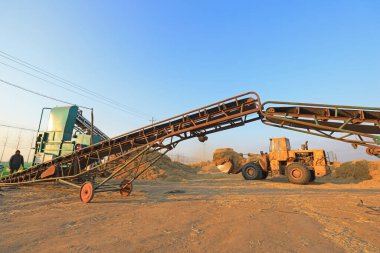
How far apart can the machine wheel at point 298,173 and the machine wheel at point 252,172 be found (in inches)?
108

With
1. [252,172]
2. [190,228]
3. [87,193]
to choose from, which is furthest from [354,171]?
[87,193]

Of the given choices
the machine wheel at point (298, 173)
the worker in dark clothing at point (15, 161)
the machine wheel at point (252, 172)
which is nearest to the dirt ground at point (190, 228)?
the worker in dark clothing at point (15, 161)

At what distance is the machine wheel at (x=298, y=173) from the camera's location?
1538 cm

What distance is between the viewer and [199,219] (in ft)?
18.1

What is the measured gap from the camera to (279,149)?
17.9 meters

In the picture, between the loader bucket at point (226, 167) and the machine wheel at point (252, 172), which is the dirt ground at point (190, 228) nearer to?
the machine wheel at point (252, 172)

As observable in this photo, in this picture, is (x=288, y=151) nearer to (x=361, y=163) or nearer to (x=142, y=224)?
(x=361, y=163)

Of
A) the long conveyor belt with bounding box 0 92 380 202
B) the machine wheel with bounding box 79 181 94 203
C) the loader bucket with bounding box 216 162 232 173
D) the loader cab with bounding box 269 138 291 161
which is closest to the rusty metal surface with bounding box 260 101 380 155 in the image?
the long conveyor belt with bounding box 0 92 380 202

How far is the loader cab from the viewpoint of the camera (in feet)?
57.9

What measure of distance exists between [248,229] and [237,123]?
14.3 ft

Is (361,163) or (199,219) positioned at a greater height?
(361,163)

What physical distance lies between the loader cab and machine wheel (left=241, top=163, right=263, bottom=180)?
142cm

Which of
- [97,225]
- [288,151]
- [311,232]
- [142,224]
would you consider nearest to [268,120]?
[311,232]

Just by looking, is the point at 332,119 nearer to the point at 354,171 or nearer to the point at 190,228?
the point at 190,228
